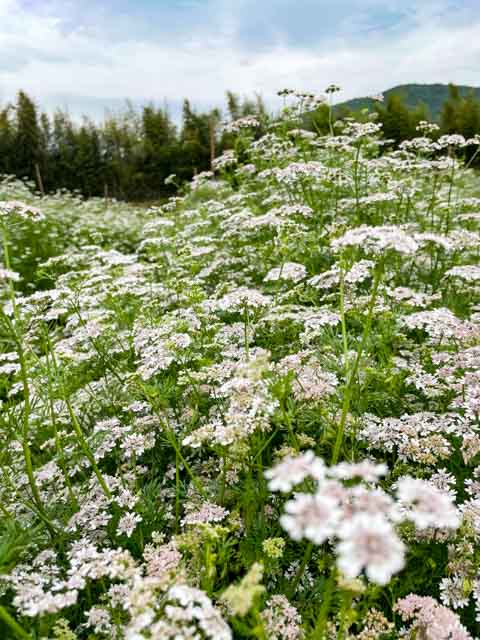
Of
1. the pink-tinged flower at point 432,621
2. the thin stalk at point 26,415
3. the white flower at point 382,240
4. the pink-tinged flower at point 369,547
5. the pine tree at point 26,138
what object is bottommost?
the pink-tinged flower at point 432,621

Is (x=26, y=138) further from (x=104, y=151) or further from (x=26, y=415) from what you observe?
(x=26, y=415)

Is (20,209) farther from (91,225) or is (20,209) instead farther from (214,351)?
(91,225)

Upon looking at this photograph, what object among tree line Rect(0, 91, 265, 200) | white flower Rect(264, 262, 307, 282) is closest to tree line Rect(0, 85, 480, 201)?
tree line Rect(0, 91, 265, 200)

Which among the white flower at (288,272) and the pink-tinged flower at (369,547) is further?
the white flower at (288,272)

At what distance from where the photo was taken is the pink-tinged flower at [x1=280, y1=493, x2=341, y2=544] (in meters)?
1.11

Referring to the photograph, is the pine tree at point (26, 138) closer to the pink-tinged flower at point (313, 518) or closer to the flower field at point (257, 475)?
the flower field at point (257, 475)

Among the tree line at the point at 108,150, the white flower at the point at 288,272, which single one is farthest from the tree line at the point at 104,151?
the white flower at the point at 288,272

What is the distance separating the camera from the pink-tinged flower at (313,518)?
1.11 m

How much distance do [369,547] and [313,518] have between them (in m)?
0.15

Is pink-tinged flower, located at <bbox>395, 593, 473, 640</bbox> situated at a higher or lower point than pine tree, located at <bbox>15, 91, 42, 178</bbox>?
lower

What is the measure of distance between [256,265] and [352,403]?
10.6 ft

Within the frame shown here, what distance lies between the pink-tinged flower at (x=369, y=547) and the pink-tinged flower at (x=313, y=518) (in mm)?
47

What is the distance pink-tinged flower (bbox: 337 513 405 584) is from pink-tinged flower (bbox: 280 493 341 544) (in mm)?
47

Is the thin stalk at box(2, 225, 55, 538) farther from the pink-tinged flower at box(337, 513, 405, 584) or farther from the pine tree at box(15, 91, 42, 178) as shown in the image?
the pine tree at box(15, 91, 42, 178)
